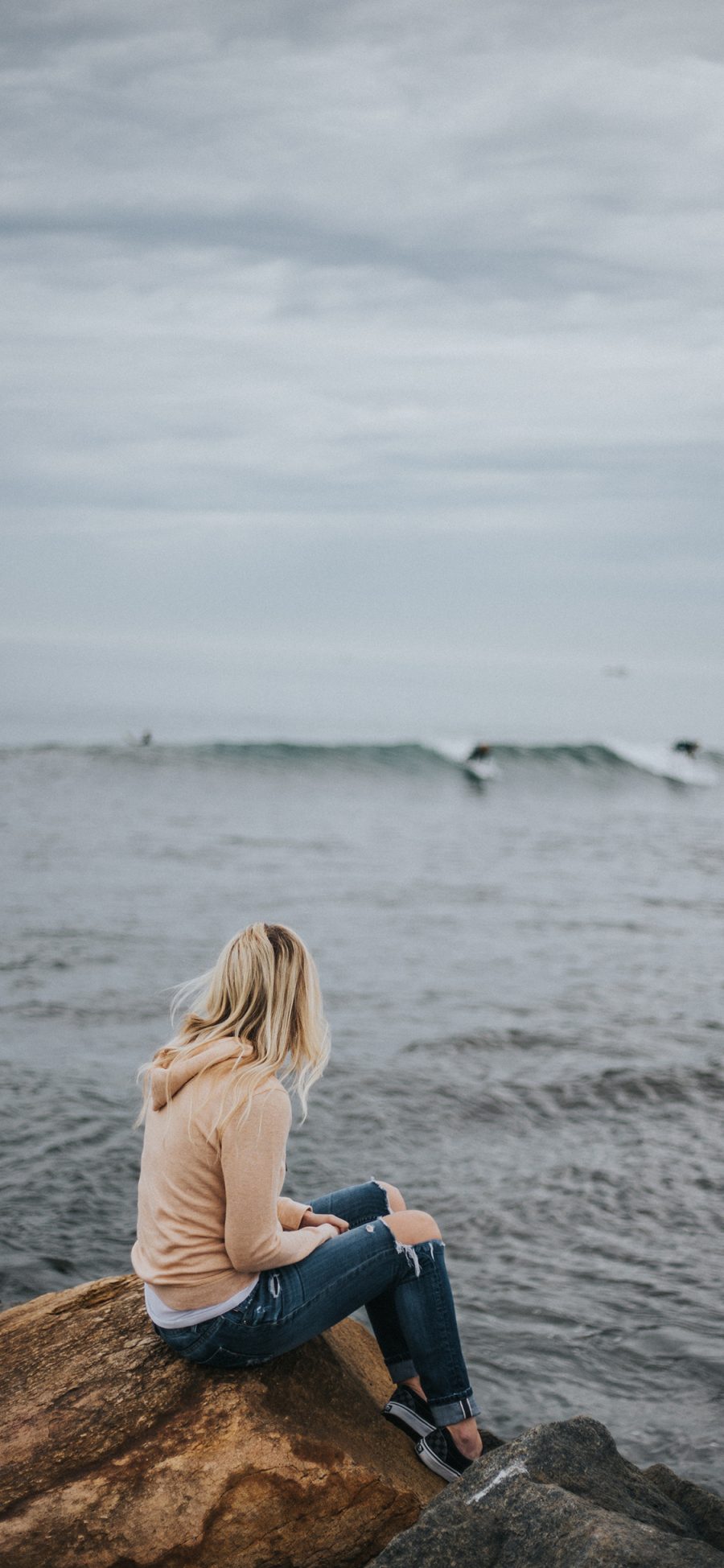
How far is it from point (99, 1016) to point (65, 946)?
2.42m

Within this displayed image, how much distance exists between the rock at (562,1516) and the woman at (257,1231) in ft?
1.89

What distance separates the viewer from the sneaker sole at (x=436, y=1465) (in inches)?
155

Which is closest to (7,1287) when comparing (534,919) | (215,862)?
(534,919)

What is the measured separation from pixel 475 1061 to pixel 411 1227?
5549 millimetres

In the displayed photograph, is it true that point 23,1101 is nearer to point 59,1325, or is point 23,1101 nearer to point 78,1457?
point 59,1325

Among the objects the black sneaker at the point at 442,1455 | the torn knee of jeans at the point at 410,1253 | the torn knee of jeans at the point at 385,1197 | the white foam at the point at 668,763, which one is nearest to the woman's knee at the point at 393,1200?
the torn knee of jeans at the point at 385,1197

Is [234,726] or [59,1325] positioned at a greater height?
[234,726]

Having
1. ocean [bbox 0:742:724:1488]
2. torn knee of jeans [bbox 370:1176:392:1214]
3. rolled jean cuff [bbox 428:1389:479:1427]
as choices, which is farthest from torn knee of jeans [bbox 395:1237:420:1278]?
ocean [bbox 0:742:724:1488]

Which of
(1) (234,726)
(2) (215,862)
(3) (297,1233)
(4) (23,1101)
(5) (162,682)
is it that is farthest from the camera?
(5) (162,682)

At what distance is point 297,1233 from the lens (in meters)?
3.85

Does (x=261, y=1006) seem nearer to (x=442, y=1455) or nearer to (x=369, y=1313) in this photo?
(x=369, y=1313)

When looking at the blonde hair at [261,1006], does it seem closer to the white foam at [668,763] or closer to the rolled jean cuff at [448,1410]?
the rolled jean cuff at [448,1410]

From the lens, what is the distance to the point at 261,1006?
3.76 meters

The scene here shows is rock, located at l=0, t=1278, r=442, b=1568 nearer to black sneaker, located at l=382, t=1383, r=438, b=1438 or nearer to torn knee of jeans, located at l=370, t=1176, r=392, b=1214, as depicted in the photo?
black sneaker, located at l=382, t=1383, r=438, b=1438
